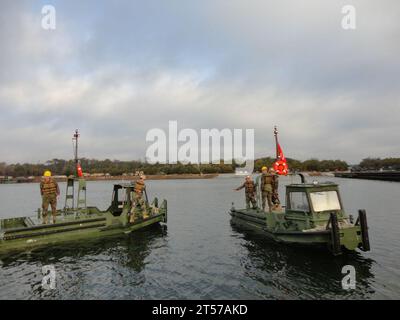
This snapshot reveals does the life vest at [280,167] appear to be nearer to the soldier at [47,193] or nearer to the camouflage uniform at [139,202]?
the camouflage uniform at [139,202]

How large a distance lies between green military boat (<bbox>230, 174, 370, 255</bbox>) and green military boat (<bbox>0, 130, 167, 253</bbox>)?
828cm

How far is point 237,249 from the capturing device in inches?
679

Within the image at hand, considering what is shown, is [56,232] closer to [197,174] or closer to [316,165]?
[197,174]

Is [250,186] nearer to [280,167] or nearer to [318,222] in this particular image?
[280,167]

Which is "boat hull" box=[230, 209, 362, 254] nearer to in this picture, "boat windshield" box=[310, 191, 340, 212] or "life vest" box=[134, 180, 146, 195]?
"boat windshield" box=[310, 191, 340, 212]

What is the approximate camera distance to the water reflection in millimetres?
10789

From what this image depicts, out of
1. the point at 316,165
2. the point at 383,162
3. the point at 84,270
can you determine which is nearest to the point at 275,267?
the point at 84,270

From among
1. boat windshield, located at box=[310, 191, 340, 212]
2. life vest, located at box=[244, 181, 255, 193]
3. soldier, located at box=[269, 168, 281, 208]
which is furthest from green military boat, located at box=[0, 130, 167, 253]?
boat windshield, located at box=[310, 191, 340, 212]

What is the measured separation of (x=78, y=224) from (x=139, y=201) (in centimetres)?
425

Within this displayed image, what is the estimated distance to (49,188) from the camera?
17.6 m

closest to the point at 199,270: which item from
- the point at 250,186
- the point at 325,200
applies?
the point at 325,200

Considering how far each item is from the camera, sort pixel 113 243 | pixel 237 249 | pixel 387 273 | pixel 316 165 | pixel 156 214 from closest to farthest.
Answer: pixel 387 273 < pixel 237 249 < pixel 113 243 < pixel 156 214 < pixel 316 165
